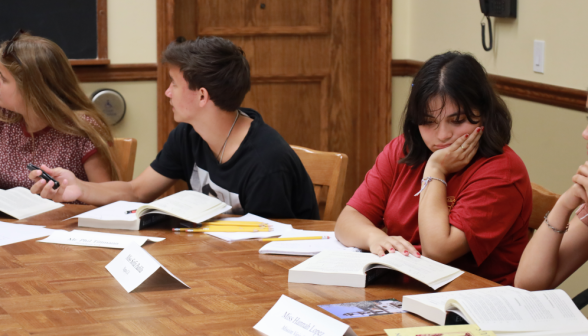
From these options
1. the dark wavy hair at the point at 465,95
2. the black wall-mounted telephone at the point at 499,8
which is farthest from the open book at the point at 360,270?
the black wall-mounted telephone at the point at 499,8

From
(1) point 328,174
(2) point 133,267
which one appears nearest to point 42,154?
(1) point 328,174

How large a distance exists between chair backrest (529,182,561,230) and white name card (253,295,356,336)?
33.5 inches

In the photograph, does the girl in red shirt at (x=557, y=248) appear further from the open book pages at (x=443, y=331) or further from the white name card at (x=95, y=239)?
the white name card at (x=95, y=239)

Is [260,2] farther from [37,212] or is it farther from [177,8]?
[37,212]

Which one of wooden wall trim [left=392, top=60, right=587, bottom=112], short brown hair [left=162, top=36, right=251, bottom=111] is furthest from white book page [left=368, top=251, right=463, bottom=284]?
wooden wall trim [left=392, top=60, right=587, bottom=112]

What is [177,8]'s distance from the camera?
3.58 meters

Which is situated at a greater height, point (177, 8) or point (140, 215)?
point (177, 8)

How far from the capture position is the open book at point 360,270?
1.27 metres

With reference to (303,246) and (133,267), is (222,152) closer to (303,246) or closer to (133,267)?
(303,246)

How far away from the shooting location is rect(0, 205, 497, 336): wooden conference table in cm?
109

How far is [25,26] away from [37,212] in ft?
5.93

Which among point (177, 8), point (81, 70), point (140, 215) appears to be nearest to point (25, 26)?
point (81, 70)

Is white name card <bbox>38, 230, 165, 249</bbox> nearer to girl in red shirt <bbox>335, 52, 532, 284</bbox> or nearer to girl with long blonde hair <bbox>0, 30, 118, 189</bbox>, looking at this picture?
girl in red shirt <bbox>335, 52, 532, 284</bbox>

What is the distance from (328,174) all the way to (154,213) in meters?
0.61
